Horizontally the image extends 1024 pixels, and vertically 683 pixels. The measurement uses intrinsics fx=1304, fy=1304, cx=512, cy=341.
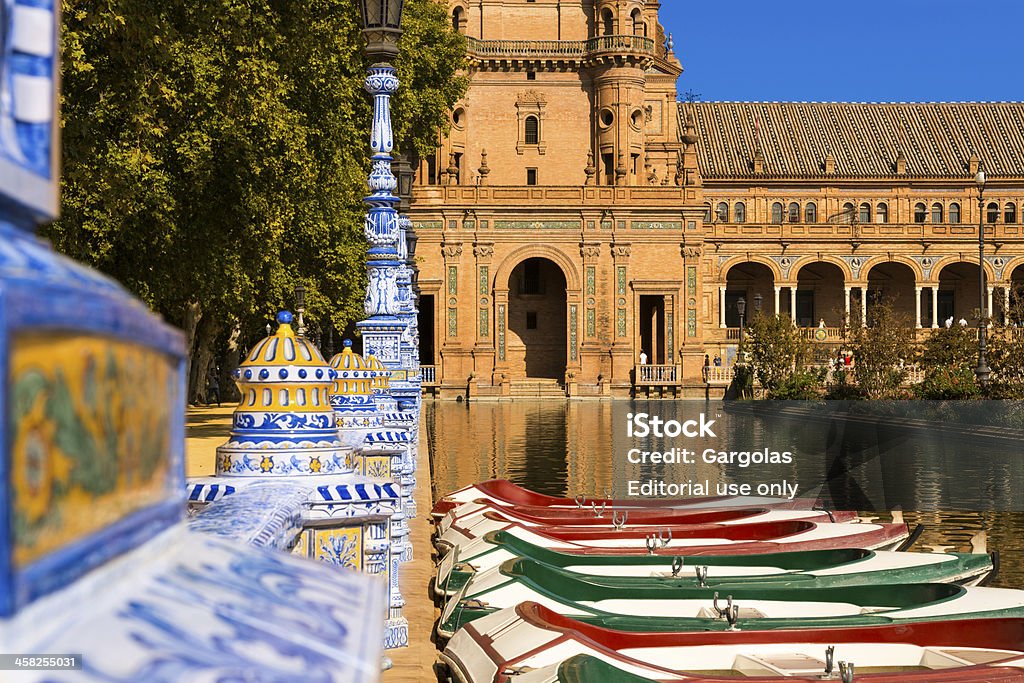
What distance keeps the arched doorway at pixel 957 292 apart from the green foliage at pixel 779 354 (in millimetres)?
30827

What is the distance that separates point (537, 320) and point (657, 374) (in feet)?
25.3

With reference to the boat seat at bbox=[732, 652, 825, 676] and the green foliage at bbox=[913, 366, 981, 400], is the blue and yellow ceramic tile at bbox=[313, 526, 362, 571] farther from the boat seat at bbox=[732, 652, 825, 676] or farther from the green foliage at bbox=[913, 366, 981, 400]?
the green foliage at bbox=[913, 366, 981, 400]

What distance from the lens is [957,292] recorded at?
7281 cm

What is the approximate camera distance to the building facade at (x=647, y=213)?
2340 inches

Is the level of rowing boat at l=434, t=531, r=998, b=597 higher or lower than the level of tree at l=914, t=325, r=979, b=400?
lower

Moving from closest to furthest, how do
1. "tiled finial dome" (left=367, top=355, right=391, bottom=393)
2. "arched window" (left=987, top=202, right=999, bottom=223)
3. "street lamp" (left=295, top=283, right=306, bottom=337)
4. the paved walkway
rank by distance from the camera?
"street lamp" (left=295, top=283, right=306, bottom=337), the paved walkway, "tiled finial dome" (left=367, top=355, right=391, bottom=393), "arched window" (left=987, top=202, right=999, bottom=223)

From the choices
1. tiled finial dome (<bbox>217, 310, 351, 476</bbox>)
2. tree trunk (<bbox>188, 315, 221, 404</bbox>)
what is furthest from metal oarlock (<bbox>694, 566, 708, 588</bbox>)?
tree trunk (<bbox>188, 315, 221, 404</bbox>)

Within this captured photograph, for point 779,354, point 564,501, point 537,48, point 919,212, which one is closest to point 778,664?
point 564,501

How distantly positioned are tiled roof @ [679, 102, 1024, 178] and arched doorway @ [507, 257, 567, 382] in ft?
48.7

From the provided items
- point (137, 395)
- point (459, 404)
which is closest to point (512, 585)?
point (137, 395)

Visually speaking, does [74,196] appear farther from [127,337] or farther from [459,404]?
[459,404]

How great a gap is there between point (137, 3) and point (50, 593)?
46.5 feet

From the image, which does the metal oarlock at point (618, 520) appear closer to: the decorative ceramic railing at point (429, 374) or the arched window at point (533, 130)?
the decorative ceramic railing at point (429, 374)

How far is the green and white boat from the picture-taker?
9.45 meters
